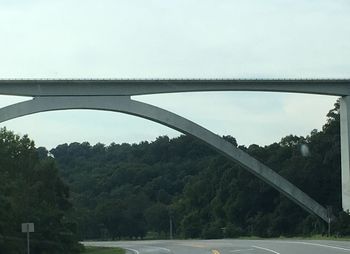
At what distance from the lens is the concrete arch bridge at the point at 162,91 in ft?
167

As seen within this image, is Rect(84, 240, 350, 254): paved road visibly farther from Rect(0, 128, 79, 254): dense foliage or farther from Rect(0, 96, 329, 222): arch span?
Rect(0, 96, 329, 222): arch span

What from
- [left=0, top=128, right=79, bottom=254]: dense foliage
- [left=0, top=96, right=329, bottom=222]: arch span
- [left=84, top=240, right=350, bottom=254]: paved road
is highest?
[left=0, top=96, right=329, bottom=222]: arch span

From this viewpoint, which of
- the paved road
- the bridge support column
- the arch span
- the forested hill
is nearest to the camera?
the paved road

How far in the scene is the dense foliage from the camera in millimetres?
32000

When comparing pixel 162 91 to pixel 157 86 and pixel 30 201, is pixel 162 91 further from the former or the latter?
pixel 30 201

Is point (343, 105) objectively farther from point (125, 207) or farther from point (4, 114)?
point (125, 207)

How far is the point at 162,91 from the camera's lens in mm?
54469

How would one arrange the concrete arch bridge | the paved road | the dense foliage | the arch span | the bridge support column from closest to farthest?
1. the paved road
2. the dense foliage
3. the arch span
4. the concrete arch bridge
5. the bridge support column

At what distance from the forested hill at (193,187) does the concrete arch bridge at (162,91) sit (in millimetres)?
6070

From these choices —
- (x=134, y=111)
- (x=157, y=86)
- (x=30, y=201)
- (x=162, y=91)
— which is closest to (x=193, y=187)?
(x=162, y=91)

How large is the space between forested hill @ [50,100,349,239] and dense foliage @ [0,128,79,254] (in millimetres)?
21117

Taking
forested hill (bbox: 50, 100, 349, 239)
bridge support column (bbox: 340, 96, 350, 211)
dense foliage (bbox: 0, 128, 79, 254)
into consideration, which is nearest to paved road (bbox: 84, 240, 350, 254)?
dense foliage (bbox: 0, 128, 79, 254)

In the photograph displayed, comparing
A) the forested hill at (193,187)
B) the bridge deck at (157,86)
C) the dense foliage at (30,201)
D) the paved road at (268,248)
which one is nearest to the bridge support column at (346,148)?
the bridge deck at (157,86)

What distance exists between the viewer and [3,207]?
30.6 metres
